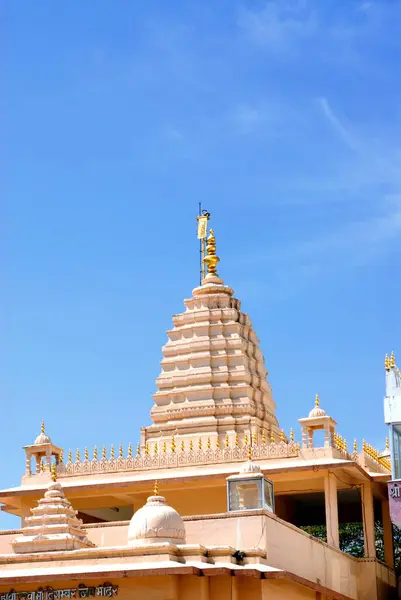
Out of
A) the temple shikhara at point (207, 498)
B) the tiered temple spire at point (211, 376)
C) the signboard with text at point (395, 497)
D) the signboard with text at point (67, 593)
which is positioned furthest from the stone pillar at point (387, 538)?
the signboard with text at point (67, 593)

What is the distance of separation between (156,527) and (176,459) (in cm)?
829

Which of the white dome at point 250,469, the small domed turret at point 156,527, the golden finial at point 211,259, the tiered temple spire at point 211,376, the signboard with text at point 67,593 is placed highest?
the golden finial at point 211,259

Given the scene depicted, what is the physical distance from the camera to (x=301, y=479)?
3334cm

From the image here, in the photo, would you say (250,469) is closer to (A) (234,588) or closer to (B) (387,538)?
(A) (234,588)

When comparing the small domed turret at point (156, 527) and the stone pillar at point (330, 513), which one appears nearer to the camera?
the small domed turret at point (156, 527)

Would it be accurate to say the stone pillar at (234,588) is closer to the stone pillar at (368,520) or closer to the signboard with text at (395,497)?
the signboard with text at (395,497)

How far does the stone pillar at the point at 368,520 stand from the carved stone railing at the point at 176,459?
263 cm

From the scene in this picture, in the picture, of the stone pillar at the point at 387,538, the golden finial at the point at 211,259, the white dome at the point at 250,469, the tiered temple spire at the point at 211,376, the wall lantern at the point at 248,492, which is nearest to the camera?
the wall lantern at the point at 248,492

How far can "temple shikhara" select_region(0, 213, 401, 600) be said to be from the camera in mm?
25516

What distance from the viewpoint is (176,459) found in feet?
111

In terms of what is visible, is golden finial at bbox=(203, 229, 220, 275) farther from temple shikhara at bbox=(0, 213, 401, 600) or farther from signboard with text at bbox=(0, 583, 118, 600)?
signboard with text at bbox=(0, 583, 118, 600)

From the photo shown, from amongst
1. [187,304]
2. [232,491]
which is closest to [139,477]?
[232,491]

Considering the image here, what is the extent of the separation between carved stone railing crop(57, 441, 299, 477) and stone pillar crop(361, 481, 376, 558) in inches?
103

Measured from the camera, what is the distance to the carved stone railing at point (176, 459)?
33.3 metres
